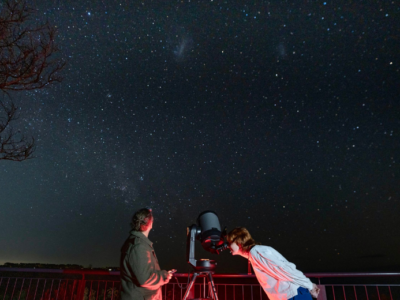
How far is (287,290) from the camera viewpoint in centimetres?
238

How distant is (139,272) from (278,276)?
1.22 meters

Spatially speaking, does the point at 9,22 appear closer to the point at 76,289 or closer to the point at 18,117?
the point at 18,117

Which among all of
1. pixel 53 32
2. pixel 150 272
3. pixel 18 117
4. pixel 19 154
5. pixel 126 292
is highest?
pixel 53 32

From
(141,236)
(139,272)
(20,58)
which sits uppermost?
(20,58)

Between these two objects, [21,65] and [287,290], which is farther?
[21,65]

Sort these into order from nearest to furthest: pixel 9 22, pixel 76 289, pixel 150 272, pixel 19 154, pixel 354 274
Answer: pixel 150 272 < pixel 354 274 < pixel 76 289 < pixel 9 22 < pixel 19 154

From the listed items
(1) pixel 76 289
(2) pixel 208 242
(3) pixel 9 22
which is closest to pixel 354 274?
(2) pixel 208 242

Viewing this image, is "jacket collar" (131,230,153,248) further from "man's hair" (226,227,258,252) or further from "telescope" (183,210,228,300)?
"man's hair" (226,227,258,252)

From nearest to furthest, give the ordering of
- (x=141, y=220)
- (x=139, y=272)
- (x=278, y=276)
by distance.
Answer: (x=139, y=272) → (x=278, y=276) → (x=141, y=220)

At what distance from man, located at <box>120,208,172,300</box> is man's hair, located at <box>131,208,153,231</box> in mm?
57

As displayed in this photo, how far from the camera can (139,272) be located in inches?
87.7

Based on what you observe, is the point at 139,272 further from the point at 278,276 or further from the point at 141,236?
the point at 278,276

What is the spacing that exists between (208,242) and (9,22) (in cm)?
445

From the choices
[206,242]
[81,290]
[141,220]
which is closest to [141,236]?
[141,220]
